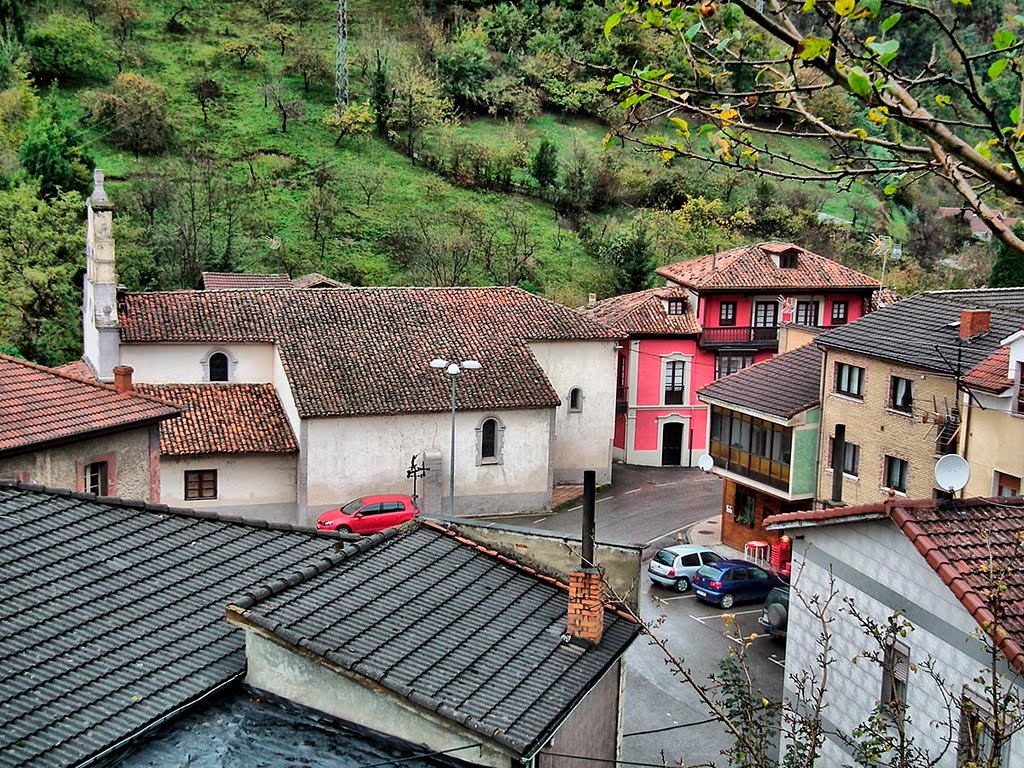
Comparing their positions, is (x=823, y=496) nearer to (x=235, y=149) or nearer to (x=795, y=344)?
(x=795, y=344)

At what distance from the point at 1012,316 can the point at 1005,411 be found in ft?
14.5

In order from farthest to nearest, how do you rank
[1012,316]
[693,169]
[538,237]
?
[693,169], [538,237], [1012,316]

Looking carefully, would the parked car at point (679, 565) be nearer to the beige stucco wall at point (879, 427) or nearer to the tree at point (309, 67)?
the beige stucco wall at point (879, 427)

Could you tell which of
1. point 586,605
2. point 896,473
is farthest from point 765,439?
point 586,605

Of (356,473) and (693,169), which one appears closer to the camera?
(356,473)

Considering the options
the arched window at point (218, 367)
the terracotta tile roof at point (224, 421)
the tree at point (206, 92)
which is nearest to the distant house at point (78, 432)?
the terracotta tile roof at point (224, 421)

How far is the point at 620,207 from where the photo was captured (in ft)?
208

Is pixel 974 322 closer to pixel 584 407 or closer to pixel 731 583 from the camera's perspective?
pixel 731 583

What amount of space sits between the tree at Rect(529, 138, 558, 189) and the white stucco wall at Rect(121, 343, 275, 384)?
30.9m

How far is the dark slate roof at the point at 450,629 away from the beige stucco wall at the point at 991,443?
13724 mm

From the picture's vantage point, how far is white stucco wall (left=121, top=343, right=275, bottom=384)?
33.6m

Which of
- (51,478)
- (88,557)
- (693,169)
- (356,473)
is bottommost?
(356,473)

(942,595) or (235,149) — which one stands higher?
(235,149)

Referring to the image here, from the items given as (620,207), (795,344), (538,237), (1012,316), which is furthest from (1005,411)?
(620,207)
